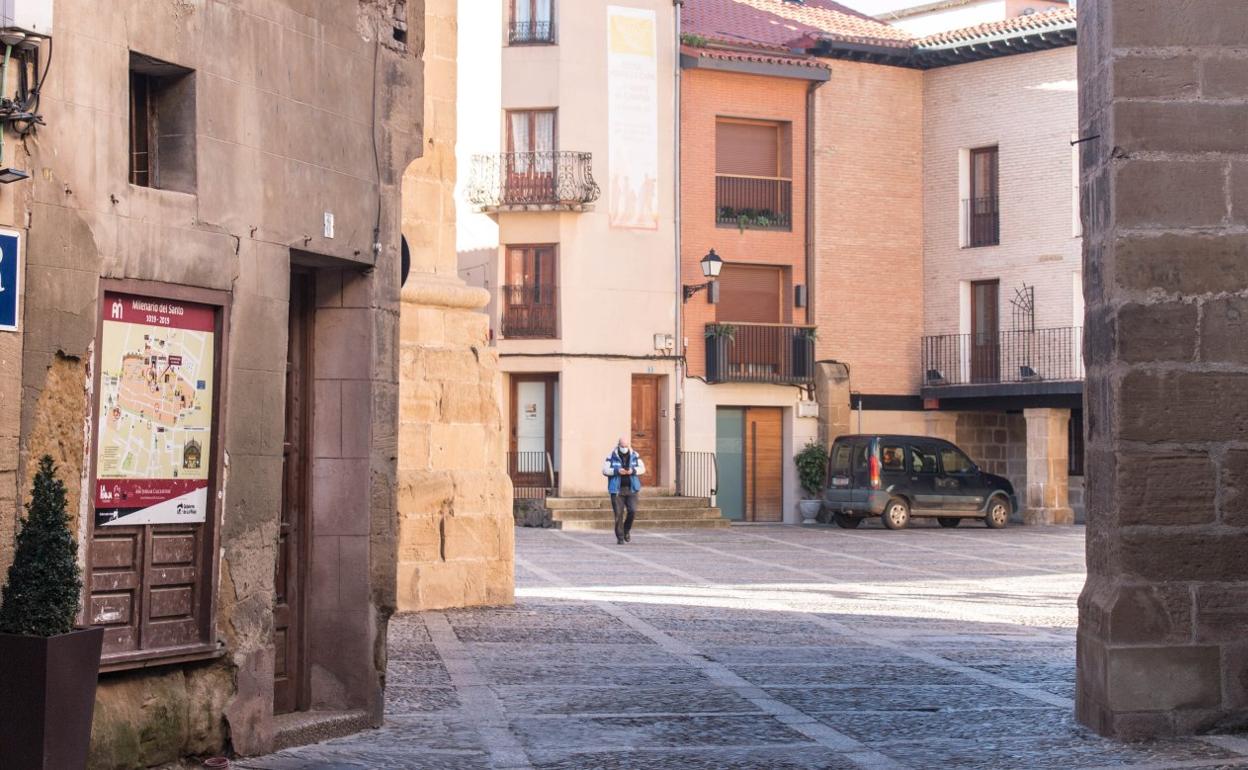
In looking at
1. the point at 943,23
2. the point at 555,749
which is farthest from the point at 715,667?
the point at 943,23

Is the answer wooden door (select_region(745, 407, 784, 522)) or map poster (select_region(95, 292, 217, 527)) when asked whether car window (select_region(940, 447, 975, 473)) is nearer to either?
wooden door (select_region(745, 407, 784, 522))

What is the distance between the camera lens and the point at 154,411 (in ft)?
25.6

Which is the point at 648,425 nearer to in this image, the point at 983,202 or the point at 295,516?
the point at 983,202

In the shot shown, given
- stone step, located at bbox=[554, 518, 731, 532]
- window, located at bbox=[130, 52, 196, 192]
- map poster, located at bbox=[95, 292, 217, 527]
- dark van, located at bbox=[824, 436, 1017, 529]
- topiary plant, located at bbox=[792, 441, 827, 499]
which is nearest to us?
map poster, located at bbox=[95, 292, 217, 527]

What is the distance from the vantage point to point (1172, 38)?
9773 mm

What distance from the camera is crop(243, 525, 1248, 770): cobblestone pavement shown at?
883 cm

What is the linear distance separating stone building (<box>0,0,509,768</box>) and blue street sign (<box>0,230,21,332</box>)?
0.9 inches

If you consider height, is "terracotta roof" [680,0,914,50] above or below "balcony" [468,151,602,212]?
above

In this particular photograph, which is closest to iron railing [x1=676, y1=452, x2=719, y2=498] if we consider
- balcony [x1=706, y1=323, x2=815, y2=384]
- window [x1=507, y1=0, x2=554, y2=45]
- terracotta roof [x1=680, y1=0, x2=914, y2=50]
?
balcony [x1=706, y1=323, x2=815, y2=384]

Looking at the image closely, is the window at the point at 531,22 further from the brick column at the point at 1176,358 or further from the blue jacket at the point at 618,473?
the brick column at the point at 1176,358

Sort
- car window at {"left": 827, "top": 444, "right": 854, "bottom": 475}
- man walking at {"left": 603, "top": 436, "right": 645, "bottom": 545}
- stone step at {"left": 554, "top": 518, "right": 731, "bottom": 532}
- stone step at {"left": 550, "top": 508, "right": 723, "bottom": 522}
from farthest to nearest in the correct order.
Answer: car window at {"left": 827, "top": 444, "right": 854, "bottom": 475}, stone step at {"left": 550, "top": 508, "right": 723, "bottom": 522}, stone step at {"left": 554, "top": 518, "right": 731, "bottom": 532}, man walking at {"left": 603, "top": 436, "right": 645, "bottom": 545}

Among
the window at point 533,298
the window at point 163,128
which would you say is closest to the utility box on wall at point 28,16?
the window at point 163,128

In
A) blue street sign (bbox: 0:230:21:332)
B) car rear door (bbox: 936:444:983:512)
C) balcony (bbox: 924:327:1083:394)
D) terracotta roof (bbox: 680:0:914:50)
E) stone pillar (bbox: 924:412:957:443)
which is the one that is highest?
terracotta roof (bbox: 680:0:914:50)

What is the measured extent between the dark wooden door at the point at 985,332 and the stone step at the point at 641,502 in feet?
23.9
